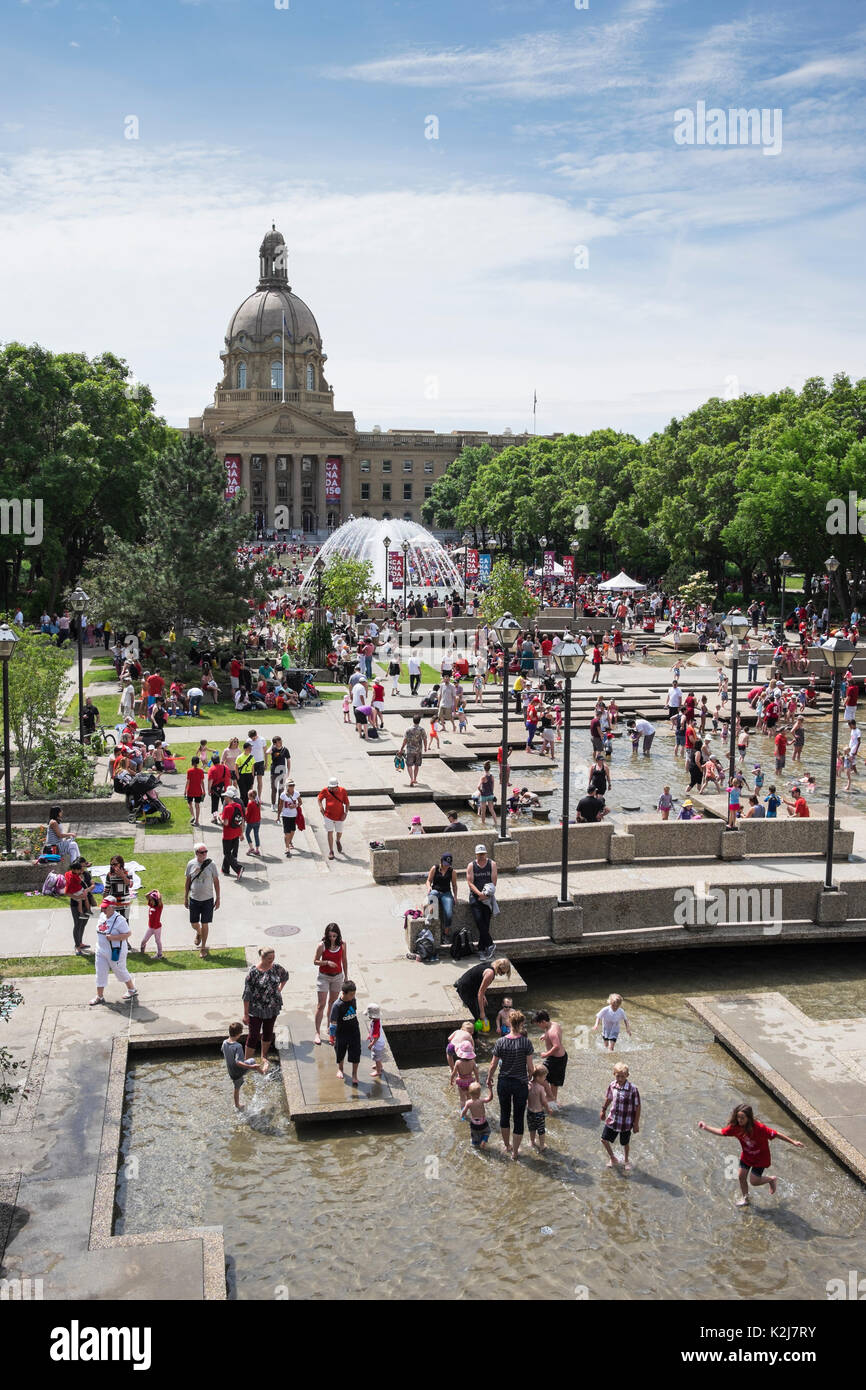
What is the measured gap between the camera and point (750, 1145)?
404 inches

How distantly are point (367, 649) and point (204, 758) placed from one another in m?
13.4

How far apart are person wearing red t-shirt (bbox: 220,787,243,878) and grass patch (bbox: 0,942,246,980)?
280 centimetres

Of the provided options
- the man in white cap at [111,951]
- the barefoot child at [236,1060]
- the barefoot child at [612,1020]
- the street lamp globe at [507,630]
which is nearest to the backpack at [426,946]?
the barefoot child at [612,1020]

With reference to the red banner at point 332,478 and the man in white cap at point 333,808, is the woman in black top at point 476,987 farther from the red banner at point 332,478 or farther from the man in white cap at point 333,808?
the red banner at point 332,478

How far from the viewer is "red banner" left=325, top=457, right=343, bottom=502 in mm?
137750

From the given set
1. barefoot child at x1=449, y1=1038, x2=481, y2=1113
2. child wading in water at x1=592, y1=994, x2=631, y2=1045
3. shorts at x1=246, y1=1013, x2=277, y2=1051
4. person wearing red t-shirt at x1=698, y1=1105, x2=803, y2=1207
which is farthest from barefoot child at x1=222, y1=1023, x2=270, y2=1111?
person wearing red t-shirt at x1=698, y1=1105, x2=803, y2=1207

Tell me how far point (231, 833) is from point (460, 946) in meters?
4.19

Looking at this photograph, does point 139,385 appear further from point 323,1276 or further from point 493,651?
point 323,1276

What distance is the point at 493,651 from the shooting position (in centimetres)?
3750

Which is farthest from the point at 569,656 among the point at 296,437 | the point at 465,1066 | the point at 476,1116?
the point at 296,437

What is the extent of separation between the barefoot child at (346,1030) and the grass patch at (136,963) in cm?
289

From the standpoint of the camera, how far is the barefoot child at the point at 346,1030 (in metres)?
11.7
